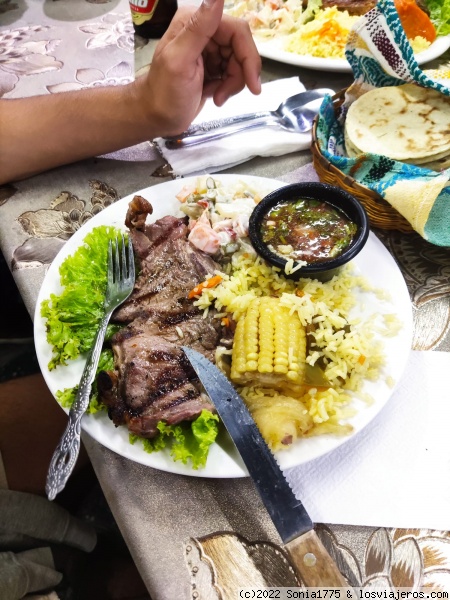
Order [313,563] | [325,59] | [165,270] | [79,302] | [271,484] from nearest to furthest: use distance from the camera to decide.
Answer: [313,563] < [271,484] < [79,302] < [165,270] < [325,59]

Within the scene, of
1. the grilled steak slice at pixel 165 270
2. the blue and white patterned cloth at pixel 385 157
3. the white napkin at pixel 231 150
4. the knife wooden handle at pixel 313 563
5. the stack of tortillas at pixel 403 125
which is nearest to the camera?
the knife wooden handle at pixel 313 563

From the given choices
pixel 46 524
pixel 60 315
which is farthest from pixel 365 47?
pixel 46 524

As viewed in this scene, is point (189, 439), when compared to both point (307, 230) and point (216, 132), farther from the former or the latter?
point (216, 132)

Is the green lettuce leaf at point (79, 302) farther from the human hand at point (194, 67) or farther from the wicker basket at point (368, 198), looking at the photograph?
the wicker basket at point (368, 198)

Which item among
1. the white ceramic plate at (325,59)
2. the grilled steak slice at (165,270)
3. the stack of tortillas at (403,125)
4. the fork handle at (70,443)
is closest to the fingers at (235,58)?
the white ceramic plate at (325,59)

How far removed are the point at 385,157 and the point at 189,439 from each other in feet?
4.75

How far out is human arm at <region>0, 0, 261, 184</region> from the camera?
2.31 meters

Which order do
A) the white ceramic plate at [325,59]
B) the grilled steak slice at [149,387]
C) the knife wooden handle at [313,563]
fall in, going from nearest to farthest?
the knife wooden handle at [313,563], the grilled steak slice at [149,387], the white ceramic plate at [325,59]

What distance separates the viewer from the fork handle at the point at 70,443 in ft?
4.51

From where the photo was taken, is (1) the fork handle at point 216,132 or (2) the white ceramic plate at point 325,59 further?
(2) the white ceramic plate at point 325,59

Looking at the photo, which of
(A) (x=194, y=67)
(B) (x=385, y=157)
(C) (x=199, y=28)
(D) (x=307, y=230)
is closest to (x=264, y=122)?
(A) (x=194, y=67)

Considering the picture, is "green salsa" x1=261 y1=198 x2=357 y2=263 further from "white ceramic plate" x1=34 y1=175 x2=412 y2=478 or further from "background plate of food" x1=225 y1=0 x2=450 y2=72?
"background plate of food" x1=225 y1=0 x2=450 y2=72

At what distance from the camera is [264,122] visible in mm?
2643

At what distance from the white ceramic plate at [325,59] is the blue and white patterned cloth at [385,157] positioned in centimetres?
35
